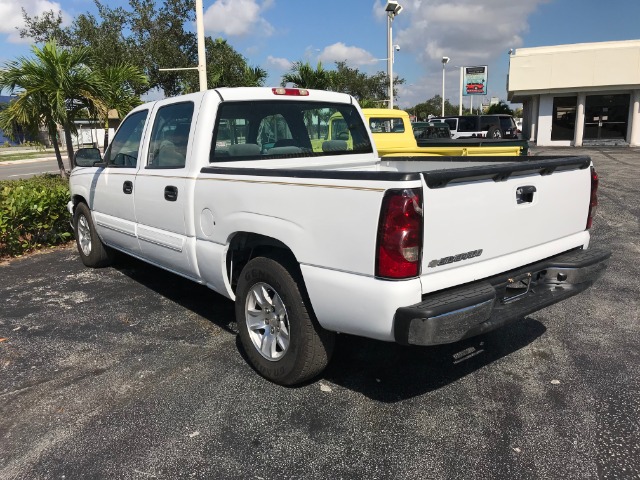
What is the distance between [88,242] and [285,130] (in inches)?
132

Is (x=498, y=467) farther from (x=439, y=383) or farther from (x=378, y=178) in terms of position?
(x=378, y=178)

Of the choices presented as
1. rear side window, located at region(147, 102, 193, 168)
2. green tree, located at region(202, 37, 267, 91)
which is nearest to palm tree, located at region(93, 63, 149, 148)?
rear side window, located at region(147, 102, 193, 168)

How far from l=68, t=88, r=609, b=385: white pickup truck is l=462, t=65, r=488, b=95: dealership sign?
179ft

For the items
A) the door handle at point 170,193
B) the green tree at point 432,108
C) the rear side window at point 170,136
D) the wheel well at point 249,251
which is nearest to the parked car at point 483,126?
the rear side window at point 170,136

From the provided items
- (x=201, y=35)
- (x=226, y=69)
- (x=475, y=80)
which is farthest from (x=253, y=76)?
(x=475, y=80)

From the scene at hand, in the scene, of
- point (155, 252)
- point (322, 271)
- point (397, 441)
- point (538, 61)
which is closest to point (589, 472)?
point (397, 441)

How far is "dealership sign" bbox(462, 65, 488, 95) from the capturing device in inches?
2181

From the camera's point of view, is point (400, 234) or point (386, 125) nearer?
point (400, 234)

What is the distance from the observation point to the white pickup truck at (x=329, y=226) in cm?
273

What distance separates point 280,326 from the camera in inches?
138

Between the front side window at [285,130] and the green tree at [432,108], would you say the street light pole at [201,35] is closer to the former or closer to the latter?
the front side window at [285,130]

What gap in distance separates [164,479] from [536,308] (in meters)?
2.33

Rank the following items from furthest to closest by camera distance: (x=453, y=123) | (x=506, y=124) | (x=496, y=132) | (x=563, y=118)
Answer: (x=563, y=118)
(x=453, y=123)
(x=506, y=124)
(x=496, y=132)

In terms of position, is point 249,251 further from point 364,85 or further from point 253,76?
point 364,85
